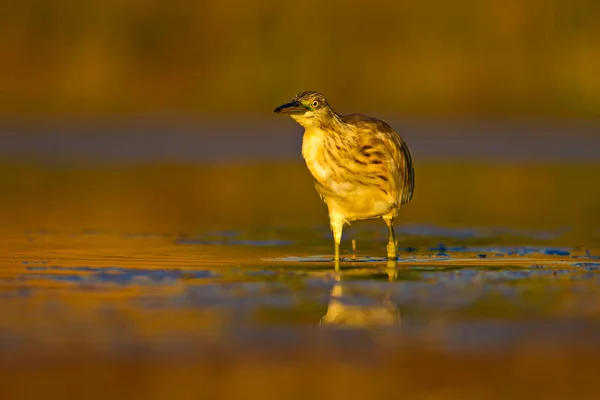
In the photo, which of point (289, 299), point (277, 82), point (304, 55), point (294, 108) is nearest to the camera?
point (289, 299)

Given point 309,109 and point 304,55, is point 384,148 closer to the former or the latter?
point 309,109

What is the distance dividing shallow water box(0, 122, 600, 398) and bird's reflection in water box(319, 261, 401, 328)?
21mm

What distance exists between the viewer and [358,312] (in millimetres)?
9703

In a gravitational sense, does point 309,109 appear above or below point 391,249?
above

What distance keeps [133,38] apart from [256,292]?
92.2ft

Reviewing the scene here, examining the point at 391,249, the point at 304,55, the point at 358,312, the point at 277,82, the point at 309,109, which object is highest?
the point at 304,55

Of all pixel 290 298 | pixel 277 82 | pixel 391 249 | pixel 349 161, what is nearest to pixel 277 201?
pixel 391 249

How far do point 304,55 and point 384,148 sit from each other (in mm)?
25581

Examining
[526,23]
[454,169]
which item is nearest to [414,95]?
[526,23]

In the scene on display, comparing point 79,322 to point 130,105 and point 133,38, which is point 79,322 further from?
point 133,38

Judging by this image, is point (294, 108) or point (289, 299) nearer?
point (289, 299)

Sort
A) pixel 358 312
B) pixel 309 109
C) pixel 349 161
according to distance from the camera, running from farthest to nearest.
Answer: pixel 349 161, pixel 309 109, pixel 358 312

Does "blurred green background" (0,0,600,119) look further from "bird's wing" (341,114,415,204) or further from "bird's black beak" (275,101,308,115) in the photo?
"bird's black beak" (275,101,308,115)

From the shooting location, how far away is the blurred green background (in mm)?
Answer: 35781
